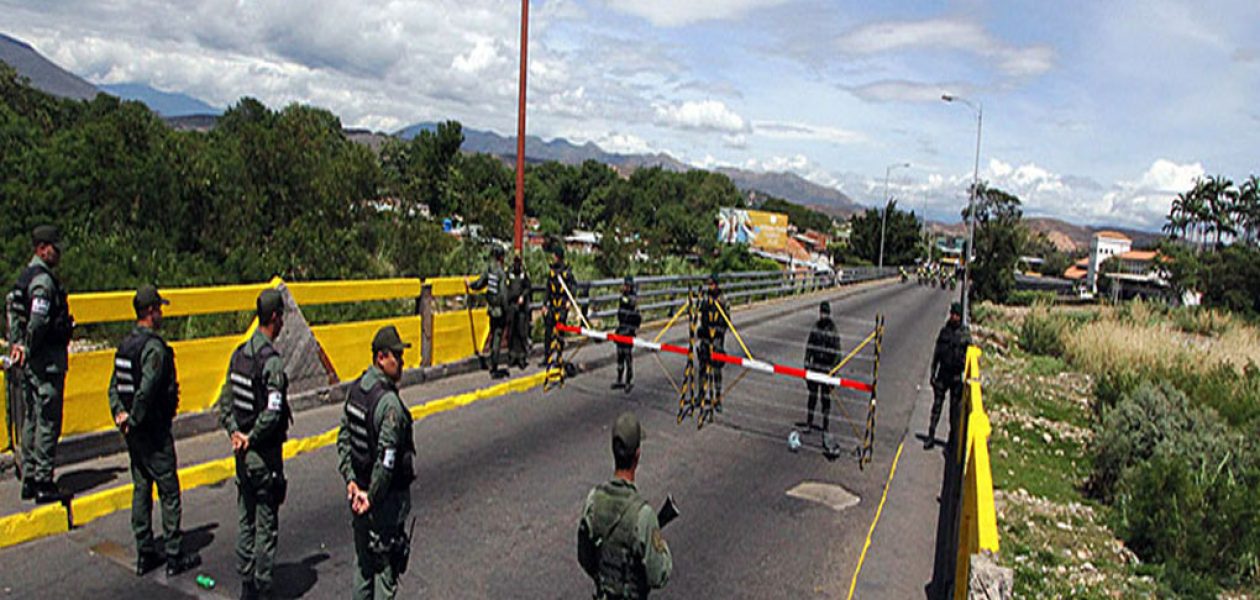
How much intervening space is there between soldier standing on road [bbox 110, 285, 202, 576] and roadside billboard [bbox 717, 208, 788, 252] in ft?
200

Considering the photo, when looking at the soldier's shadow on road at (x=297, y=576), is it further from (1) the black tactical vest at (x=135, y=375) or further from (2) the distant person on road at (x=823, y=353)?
(2) the distant person on road at (x=823, y=353)

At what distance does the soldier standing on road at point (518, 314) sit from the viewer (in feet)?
43.1

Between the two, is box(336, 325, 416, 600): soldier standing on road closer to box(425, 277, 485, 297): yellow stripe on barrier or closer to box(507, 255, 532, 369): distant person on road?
box(425, 277, 485, 297): yellow stripe on barrier

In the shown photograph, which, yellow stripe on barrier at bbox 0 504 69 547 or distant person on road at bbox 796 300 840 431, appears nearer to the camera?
yellow stripe on barrier at bbox 0 504 69 547

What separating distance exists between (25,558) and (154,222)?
13.1m

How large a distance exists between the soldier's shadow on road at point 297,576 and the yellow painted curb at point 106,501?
1899 mm

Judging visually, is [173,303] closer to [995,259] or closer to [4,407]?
[4,407]

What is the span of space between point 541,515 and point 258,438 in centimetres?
290

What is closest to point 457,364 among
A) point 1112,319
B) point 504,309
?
point 504,309

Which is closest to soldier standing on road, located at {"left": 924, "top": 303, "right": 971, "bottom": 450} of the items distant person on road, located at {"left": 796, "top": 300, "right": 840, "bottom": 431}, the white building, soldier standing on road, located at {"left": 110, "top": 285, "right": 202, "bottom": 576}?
distant person on road, located at {"left": 796, "top": 300, "right": 840, "bottom": 431}

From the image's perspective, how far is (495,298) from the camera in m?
12.9

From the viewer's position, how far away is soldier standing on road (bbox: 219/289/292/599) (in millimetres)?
5180

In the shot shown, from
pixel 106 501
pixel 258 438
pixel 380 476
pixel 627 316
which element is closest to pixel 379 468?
pixel 380 476

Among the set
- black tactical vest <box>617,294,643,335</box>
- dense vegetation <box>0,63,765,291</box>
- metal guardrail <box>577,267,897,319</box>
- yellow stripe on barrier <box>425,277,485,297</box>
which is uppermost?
dense vegetation <box>0,63,765,291</box>
